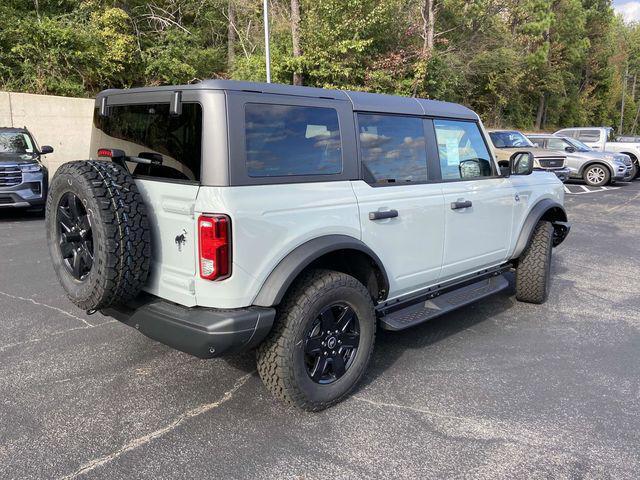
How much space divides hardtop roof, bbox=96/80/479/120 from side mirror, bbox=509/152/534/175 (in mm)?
539

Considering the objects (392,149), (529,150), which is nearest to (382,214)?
(392,149)

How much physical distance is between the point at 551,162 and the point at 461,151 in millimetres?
12717

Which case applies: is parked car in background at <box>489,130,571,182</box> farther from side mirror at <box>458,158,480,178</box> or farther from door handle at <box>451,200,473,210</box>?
door handle at <box>451,200,473,210</box>

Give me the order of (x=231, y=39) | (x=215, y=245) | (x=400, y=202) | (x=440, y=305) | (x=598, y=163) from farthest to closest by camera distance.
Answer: (x=231, y=39)
(x=598, y=163)
(x=440, y=305)
(x=400, y=202)
(x=215, y=245)

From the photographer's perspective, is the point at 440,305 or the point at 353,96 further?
the point at 440,305

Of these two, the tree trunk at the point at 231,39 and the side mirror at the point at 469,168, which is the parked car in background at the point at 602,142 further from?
the side mirror at the point at 469,168

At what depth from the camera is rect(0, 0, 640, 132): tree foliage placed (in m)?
14.7

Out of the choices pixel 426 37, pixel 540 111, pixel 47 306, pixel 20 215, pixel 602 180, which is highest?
pixel 426 37

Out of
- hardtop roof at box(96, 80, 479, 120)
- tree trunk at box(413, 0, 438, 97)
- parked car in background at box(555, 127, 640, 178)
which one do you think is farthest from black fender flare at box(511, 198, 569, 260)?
tree trunk at box(413, 0, 438, 97)

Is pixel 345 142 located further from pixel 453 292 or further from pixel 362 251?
pixel 453 292

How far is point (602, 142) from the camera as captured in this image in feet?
63.8

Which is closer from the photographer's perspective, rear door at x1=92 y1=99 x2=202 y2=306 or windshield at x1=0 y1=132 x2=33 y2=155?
rear door at x1=92 y1=99 x2=202 y2=306

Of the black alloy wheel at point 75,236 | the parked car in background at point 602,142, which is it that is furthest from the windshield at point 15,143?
the parked car in background at point 602,142

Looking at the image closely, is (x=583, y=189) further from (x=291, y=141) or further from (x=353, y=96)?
(x=291, y=141)
